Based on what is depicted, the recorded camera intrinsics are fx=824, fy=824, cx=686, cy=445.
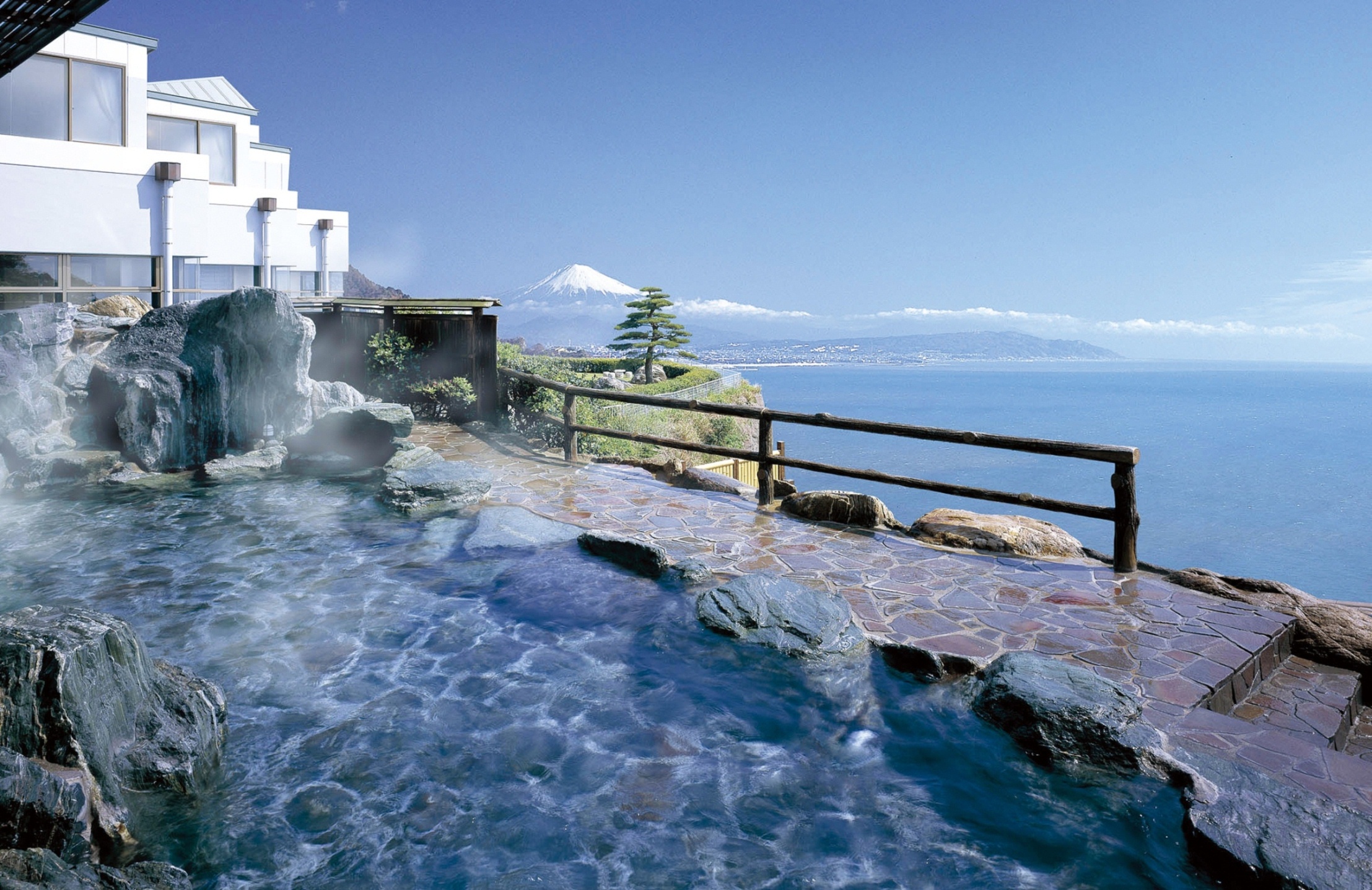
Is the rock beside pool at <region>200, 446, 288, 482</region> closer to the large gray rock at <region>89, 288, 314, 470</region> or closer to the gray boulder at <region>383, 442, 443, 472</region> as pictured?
the large gray rock at <region>89, 288, 314, 470</region>

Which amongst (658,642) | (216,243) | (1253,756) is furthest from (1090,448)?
(216,243)

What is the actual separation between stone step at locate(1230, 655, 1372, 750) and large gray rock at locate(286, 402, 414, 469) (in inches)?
404

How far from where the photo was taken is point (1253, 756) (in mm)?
4277

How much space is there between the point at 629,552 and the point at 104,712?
413 centimetres

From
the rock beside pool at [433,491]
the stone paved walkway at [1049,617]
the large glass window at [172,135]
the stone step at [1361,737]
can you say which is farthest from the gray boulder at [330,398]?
the large glass window at [172,135]

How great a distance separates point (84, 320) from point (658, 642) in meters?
13.2

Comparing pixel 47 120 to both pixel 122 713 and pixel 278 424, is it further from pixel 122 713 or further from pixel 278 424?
pixel 122 713

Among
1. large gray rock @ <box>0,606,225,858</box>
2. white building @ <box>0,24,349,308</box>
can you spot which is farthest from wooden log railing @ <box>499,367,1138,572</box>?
white building @ <box>0,24,349,308</box>

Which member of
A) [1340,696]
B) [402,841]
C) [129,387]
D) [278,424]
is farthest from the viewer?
[278,424]

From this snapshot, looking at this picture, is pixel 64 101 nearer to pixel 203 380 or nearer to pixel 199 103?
pixel 199 103

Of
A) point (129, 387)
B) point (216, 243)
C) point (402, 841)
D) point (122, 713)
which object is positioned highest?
point (216, 243)

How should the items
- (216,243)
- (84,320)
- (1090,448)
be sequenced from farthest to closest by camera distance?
(216,243) < (84,320) < (1090,448)

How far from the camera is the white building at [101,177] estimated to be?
1806 cm

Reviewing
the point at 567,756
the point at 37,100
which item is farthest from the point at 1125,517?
the point at 37,100
